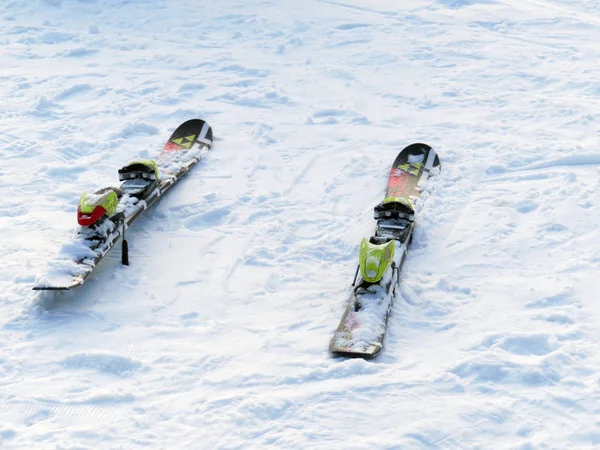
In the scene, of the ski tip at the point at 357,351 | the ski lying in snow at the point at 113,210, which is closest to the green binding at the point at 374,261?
the ski tip at the point at 357,351

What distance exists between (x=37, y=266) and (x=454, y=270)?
331cm

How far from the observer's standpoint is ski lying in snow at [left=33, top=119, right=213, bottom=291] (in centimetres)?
596

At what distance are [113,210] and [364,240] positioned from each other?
2087mm

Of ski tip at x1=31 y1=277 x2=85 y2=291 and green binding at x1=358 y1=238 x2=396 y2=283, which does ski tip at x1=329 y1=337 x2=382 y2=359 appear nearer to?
green binding at x1=358 y1=238 x2=396 y2=283

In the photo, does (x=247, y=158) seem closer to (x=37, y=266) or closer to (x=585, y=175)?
(x=37, y=266)

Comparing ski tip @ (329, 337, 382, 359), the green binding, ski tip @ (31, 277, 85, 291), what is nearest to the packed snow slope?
ski tip @ (329, 337, 382, 359)

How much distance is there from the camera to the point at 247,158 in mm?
8297

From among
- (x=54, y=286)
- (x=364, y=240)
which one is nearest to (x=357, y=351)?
(x=364, y=240)

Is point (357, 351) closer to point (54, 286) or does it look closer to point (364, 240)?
point (364, 240)

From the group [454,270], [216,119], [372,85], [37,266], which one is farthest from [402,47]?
[37,266]

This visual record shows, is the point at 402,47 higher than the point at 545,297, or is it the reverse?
the point at 402,47

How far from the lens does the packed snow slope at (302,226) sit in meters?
4.82

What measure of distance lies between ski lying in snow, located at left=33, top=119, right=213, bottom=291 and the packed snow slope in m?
0.20

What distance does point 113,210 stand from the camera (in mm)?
6516
